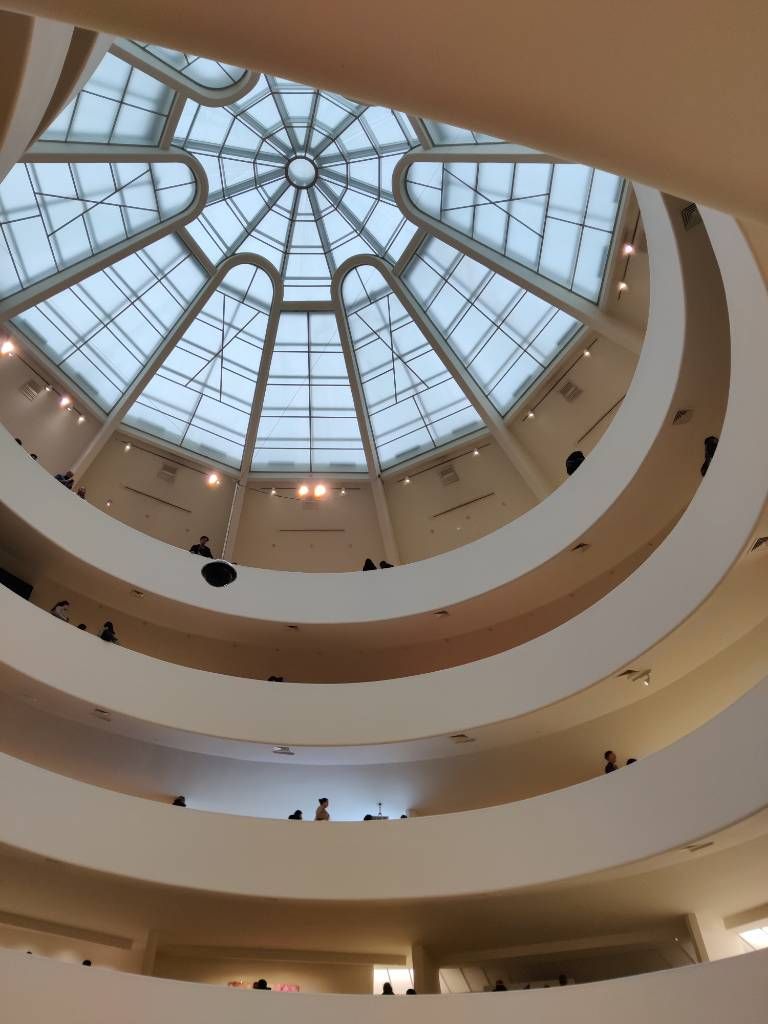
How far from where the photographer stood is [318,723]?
59.6 ft

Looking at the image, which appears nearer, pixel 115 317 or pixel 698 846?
pixel 698 846

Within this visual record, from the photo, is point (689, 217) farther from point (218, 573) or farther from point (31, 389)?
point (31, 389)

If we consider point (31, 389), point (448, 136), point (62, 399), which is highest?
point (448, 136)

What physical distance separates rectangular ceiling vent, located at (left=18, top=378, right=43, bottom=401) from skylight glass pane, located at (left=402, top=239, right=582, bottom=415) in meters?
11.4

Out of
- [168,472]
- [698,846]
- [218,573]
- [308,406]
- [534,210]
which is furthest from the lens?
[168,472]

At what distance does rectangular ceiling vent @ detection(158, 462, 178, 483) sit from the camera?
2388 centimetres

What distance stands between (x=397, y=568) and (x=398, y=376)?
624 centimetres

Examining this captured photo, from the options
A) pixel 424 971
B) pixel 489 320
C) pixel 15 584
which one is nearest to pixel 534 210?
pixel 489 320

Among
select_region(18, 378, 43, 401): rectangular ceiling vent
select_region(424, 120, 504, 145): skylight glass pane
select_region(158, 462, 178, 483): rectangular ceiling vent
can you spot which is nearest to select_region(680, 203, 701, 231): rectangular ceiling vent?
select_region(424, 120, 504, 145): skylight glass pane

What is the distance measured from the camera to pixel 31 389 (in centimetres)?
2120

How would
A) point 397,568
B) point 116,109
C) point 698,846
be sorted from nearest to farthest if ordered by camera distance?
1. point 698,846
2. point 116,109
3. point 397,568

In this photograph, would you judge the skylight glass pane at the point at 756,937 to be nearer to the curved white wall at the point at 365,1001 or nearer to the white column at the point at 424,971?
the curved white wall at the point at 365,1001

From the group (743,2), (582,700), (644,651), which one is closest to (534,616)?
(582,700)

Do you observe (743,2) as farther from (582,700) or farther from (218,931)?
(218,931)
